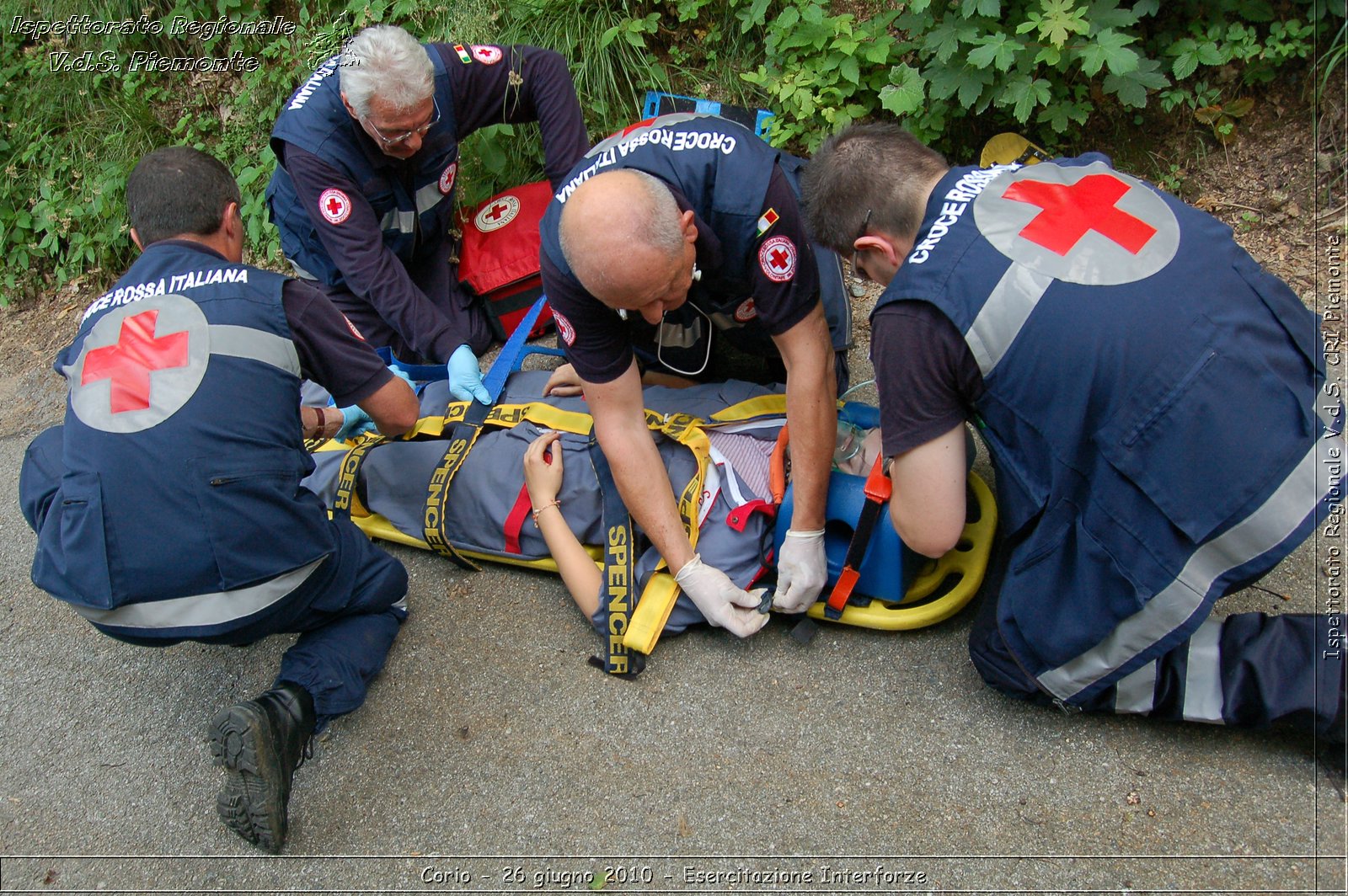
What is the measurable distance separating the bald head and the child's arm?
79 cm

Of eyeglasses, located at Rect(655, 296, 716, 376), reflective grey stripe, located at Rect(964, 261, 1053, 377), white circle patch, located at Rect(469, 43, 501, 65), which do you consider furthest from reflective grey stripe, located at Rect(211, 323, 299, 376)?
white circle patch, located at Rect(469, 43, 501, 65)

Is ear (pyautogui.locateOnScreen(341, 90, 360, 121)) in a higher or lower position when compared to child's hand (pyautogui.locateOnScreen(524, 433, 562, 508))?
higher

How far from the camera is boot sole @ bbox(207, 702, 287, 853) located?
203 centimetres

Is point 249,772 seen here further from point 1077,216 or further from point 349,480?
point 1077,216

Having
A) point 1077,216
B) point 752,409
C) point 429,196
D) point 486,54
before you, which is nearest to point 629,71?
point 486,54

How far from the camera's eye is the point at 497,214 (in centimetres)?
396

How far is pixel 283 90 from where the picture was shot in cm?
496

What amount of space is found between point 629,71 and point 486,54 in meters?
0.81

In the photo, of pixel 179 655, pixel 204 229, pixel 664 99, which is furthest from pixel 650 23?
pixel 179 655

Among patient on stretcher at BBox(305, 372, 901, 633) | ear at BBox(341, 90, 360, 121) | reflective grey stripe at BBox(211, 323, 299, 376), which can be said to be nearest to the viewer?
reflective grey stripe at BBox(211, 323, 299, 376)

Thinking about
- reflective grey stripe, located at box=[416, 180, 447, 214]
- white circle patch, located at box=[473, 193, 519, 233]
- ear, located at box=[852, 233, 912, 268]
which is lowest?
white circle patch, located at box=[473, 193, 519, 233]

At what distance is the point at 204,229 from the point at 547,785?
1683 mm

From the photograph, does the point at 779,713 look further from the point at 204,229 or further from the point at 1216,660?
the point at 204,229

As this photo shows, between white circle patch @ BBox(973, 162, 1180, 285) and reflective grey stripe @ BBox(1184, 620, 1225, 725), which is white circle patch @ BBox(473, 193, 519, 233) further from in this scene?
reflective grey stripe @ BBox(1184, 620, 1225, 725)
